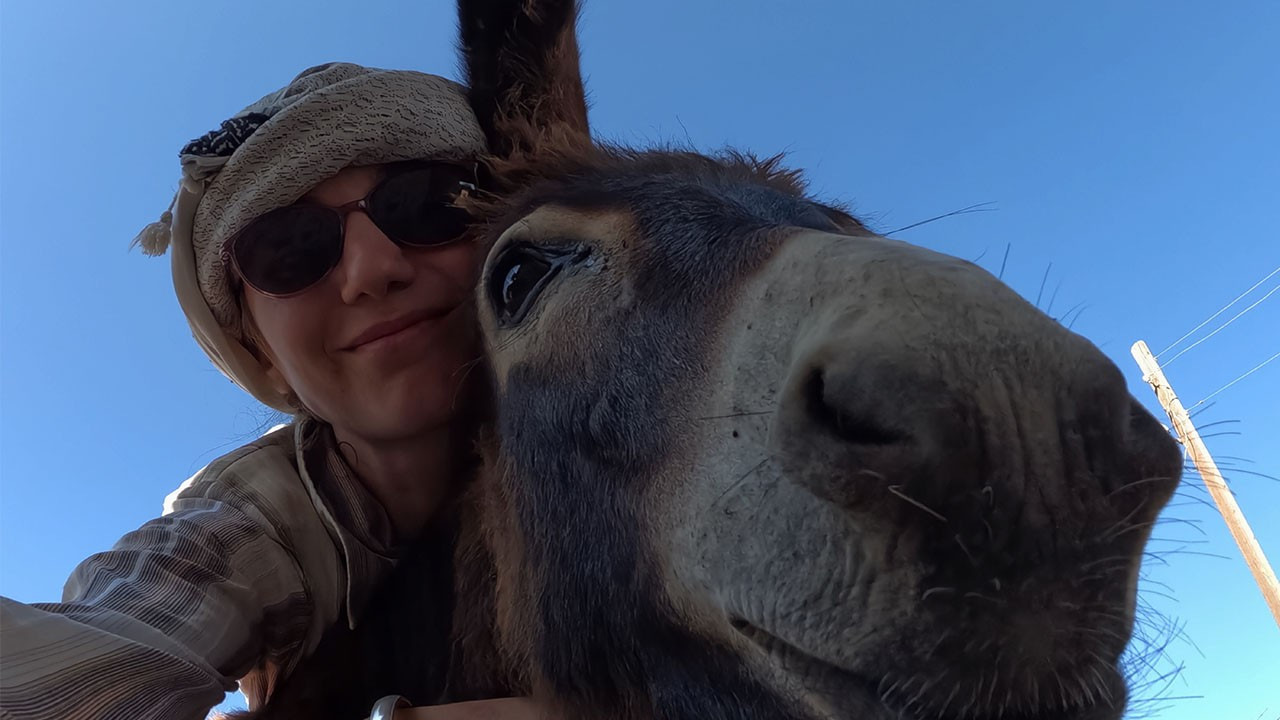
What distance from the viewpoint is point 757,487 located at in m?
1.07

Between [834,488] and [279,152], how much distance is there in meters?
1.66

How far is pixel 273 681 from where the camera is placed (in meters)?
2.01

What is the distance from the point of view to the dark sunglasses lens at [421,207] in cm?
195

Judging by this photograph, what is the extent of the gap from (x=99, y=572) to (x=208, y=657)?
0.89 feet

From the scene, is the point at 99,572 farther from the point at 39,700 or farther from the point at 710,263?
the point at 710,263

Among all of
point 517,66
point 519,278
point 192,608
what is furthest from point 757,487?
point 517,66

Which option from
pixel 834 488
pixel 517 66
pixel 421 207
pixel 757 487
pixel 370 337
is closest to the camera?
pixel 834 488

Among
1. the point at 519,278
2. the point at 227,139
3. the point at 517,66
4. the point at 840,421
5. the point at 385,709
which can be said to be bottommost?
the point at 385,709

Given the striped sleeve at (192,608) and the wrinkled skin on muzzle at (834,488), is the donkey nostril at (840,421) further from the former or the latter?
the striped sleeve at (192,608)

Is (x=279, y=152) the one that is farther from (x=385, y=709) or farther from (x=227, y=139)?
(x=385, y=709)

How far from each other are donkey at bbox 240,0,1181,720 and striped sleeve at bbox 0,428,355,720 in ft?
0.79

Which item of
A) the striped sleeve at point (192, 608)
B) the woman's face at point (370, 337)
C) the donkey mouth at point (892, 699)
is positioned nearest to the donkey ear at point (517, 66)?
the woman's face at point (370, 337)

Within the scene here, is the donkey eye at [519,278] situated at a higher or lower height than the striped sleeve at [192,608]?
higher

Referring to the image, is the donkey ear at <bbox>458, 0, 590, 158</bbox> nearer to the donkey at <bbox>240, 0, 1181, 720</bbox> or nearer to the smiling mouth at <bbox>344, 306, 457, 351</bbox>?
the donkey at <bbox>240, 0, 1181, 720</bbox>
